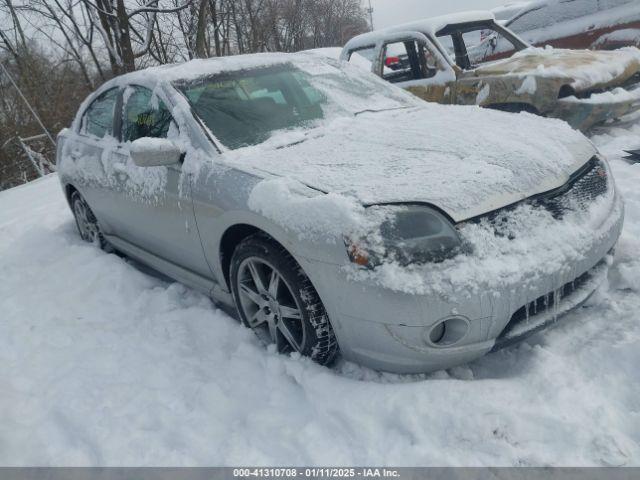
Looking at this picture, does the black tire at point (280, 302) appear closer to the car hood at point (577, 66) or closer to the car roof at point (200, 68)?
the car roof at point (200, 68)

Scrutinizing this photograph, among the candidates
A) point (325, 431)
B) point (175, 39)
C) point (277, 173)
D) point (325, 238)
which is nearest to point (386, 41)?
point (277, 173)

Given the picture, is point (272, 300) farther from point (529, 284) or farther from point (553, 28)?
point (553, 28)

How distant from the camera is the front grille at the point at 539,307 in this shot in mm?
2008

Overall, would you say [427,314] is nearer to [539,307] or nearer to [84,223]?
[539,307]

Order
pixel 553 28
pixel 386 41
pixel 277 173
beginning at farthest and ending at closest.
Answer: pixel 553 28
pixel 386 41
pixel 277 173

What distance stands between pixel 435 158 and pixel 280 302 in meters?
1.02

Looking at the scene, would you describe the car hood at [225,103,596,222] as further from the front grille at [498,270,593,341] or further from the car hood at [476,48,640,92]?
the car hood at [476,48,640,92]

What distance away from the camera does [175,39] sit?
20.7 metres

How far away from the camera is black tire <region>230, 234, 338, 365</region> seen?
86.2 inches

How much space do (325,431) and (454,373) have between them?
2.08 feet

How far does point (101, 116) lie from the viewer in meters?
3.93

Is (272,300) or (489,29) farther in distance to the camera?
(489,29)

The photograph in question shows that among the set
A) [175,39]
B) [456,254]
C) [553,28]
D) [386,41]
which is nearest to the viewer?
[456,254]

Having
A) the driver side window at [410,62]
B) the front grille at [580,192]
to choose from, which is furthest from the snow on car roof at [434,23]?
the front grille at [580,192]
